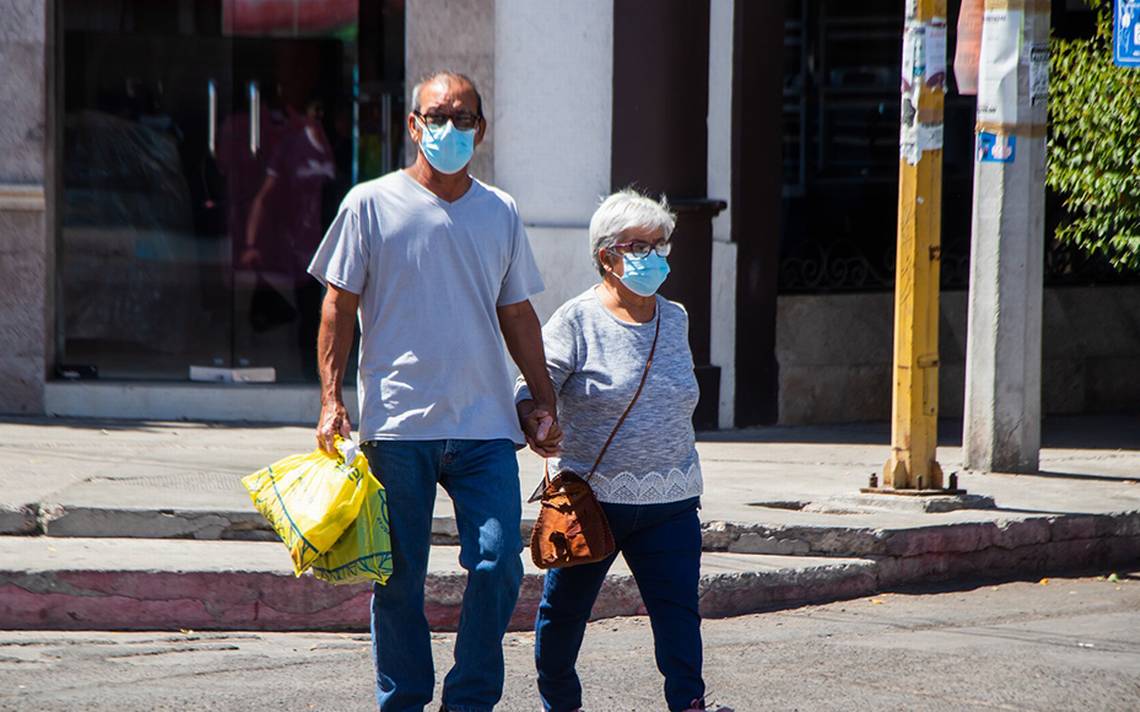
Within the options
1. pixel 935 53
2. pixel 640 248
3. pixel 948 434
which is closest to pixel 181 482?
pixel 640 248

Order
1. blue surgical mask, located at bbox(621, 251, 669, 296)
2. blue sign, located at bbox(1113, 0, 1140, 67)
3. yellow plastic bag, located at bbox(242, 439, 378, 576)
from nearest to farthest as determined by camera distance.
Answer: yellow plastic bag, located at bbox(242, 439, 378, 576), blue surgical mask, located at bbox(621, 251, 669, 296), blue sign, located at bbox(1113, 0, 1140, 67)

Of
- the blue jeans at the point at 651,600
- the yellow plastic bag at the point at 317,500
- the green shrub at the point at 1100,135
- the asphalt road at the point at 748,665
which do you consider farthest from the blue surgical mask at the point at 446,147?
the green shrub at the point at 1100,135

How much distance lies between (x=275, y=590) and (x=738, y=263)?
5.07 meters

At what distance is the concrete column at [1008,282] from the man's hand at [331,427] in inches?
193

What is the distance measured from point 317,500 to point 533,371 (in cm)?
70

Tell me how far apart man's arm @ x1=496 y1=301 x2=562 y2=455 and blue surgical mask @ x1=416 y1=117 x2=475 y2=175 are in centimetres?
44

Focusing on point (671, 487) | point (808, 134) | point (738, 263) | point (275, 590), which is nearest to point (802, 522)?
point (275, 590)

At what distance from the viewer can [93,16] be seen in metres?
10.7

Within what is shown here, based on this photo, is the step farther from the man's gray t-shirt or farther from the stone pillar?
the stone pillar

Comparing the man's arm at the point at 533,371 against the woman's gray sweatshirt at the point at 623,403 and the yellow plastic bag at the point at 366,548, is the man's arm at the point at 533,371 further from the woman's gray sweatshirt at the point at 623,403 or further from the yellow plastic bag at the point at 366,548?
the yellow plastic bag at the point at 366,548

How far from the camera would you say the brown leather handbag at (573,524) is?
4.78m

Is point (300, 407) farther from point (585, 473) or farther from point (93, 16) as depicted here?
point (585, 473)

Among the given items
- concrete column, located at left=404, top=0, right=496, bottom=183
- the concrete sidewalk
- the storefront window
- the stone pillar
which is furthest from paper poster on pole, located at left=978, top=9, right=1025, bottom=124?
the stone pillar

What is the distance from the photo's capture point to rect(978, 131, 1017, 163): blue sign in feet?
28.7
